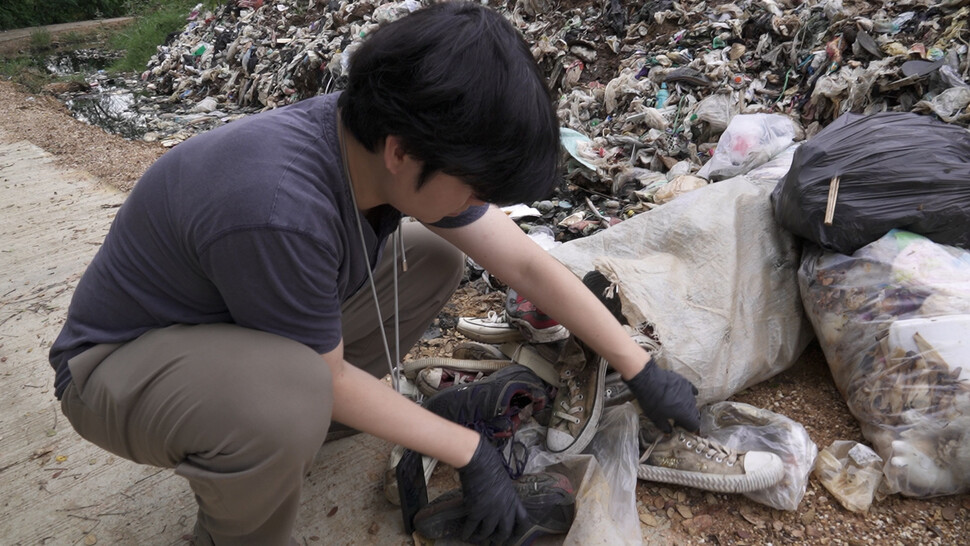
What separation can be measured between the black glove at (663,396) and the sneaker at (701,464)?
48 millimetres

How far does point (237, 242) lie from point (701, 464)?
3.90 ft

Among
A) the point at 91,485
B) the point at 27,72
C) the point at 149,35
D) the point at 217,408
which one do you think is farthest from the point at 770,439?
the point at 27,72

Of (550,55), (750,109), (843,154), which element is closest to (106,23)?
(550,55)

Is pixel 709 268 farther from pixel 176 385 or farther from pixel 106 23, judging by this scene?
pixel 106 23

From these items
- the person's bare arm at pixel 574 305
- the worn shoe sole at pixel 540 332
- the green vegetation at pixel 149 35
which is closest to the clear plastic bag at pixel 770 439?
the person's bare arm at pixel 574 305

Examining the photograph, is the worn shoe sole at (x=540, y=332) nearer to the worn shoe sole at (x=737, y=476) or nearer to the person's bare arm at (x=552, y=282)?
the person's bare arm at (x=552, y=282)

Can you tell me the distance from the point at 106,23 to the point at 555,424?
17506 mm

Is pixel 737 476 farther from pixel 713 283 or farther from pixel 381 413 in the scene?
pixel 381 413

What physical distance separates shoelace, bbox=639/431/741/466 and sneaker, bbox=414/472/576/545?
271mm

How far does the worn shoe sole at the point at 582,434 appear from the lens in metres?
1.56

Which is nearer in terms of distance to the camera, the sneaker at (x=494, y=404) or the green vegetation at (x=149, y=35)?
the sneaker at (x=494, y=404)

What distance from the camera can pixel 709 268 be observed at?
1745 mm

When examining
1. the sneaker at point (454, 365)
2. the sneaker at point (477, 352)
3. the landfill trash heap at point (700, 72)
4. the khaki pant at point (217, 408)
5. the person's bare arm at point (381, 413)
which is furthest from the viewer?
the landfill trash heap at point (700, 72)

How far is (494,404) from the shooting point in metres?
1.56
